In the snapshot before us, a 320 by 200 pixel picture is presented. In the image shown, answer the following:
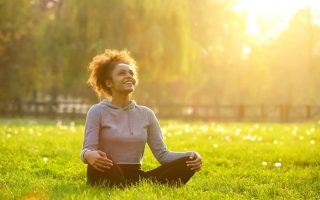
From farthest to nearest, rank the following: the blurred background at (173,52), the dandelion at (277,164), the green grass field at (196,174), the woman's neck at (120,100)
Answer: the blurred background at (173,52), the dandelion at (277,164), the woman's neck at (120,100), the green grass field at (196,174)

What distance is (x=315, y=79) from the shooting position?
1895 inches

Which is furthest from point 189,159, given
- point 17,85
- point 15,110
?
point 17,85

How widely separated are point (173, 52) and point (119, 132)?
21005 mm

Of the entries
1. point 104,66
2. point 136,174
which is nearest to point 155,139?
point 136,174

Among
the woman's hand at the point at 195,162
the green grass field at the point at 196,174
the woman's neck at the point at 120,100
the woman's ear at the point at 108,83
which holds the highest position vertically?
the woman's ear at the point at 108,83

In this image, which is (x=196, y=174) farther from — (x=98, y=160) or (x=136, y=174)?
(x=98, y=160)

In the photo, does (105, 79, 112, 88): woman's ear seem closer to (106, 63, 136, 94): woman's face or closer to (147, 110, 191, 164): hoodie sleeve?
(106, 63, 136, 94): woman's face

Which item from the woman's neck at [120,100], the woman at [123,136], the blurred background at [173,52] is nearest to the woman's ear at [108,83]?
the woman at [123,136]

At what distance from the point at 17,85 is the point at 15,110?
8.62 ft

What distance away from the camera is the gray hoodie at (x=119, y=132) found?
5.17 metres

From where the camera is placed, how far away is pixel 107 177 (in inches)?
202

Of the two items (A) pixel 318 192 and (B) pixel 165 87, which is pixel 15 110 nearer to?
(B) pixel 165 87

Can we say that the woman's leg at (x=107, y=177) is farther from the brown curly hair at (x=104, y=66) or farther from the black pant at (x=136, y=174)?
the brown curly hair at (x=104, y=66)

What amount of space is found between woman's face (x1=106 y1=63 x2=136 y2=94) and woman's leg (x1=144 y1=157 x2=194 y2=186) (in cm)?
88
